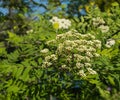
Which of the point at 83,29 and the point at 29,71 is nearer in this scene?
the point at 29,71

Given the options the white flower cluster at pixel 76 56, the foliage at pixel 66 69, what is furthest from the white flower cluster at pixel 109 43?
the white flower cluster at pixel 76 56

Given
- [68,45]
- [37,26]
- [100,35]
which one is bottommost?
[68,45]

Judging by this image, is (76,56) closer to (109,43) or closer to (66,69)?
(66,69)

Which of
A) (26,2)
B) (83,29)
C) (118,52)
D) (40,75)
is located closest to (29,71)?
(40,75)

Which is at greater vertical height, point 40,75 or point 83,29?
point 83,29

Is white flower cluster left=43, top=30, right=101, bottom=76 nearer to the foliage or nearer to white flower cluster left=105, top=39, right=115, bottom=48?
the foliage

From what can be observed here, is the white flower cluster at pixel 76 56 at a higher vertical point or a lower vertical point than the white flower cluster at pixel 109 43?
lower

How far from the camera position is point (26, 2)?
1209 centimetres

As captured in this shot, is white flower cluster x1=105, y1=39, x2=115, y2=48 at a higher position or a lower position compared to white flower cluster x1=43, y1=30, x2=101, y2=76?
higher

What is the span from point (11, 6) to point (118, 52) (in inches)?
281

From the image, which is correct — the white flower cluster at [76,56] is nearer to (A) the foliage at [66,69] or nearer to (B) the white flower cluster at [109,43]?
(A) the foliage at [66,69]

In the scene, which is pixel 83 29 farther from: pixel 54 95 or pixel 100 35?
pixel 54 95

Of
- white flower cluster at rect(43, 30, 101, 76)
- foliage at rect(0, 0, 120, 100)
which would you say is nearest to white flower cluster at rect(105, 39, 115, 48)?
foliage at rect(0, 0, 120, 100)

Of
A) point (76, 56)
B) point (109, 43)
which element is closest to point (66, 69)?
point (76, 56)
